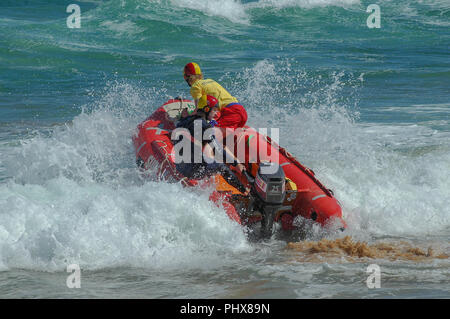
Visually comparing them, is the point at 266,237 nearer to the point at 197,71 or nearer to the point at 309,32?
the point at 197,71

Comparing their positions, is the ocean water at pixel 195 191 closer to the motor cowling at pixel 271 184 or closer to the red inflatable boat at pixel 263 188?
the red inflatable boat at pixel 263 188

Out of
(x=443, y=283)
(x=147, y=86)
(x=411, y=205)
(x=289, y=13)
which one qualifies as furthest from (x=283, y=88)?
(x=289, y=13)

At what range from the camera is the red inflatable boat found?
588 cm

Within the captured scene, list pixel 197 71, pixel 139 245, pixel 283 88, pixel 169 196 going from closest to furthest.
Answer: pixel 139 245 < pixel 169 196 < pixel 197 71 < pixel 283 88

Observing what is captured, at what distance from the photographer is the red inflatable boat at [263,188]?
19.3 ft

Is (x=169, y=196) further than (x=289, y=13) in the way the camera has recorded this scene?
No

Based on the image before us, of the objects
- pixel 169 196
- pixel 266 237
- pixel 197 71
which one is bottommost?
pixel 266 237

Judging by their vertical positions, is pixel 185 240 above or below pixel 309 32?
below

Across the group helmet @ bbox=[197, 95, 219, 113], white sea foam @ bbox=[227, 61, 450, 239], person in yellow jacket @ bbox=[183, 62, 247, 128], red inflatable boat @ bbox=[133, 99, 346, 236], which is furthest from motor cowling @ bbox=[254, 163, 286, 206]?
helmet @ bbox=[197, 95, 219, 113]

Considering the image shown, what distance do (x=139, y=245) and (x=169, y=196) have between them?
70 centimetres

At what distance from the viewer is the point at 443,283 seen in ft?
15.0

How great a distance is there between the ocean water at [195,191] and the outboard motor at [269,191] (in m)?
0.28

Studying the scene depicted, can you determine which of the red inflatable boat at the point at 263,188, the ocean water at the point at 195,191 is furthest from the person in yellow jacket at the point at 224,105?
the ocean water at the point at 195,191
